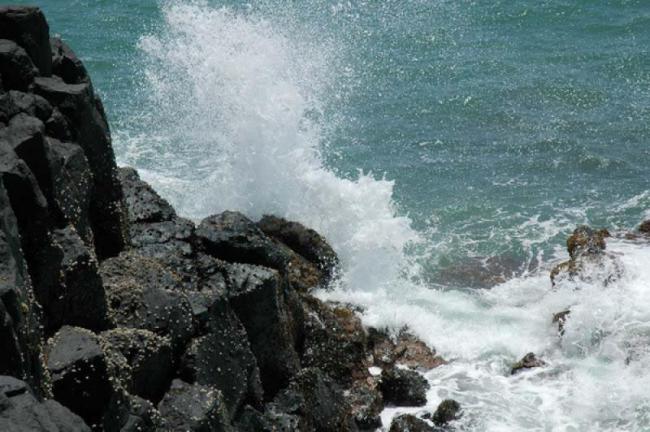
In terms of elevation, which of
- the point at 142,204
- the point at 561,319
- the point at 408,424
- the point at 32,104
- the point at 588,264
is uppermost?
the point at 32,104

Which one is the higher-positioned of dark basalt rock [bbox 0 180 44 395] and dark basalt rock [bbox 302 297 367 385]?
dark basalt rock [bbox 0 180 44 395]

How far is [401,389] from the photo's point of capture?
20750mm

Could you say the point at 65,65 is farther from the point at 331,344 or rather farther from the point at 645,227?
the point at 645,227

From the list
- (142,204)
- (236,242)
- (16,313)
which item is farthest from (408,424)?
(16,313)

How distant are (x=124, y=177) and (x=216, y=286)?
14.4 feet

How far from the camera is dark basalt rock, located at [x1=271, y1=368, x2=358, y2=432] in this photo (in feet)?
56.9

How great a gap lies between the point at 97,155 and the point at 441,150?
20440 mm

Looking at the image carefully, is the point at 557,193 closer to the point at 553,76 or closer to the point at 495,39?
the point at 553,76

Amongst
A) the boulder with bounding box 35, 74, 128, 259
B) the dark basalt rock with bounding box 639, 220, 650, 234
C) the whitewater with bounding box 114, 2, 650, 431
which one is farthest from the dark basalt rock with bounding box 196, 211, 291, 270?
the dark basalt rock with bounding box 639, 220, 650, 234

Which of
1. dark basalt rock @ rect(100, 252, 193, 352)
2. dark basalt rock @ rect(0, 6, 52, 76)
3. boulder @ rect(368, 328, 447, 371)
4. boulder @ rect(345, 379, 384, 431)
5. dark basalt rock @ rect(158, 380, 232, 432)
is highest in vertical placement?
dark basalt rock @ rect(0, 6, 52, 76)

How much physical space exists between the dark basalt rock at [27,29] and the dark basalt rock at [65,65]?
955 millimetres

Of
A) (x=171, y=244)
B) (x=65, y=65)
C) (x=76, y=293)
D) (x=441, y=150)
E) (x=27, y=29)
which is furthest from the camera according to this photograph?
(x=441, y=150)

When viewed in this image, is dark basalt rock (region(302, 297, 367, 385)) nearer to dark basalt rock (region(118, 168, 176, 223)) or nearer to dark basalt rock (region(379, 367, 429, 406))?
dark basalt rock (region(379, 367, 429, 406))

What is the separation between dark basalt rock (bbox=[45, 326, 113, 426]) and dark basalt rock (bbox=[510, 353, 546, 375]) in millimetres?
12642
